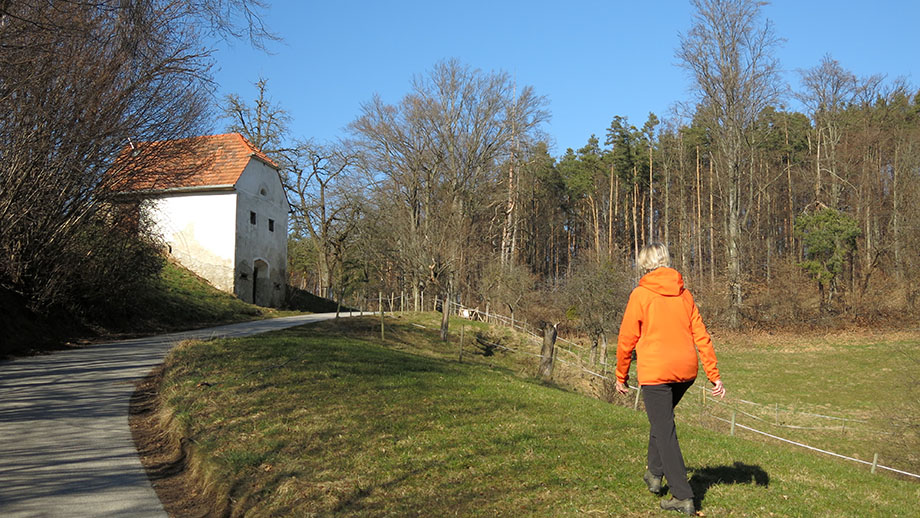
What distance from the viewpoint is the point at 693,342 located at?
518 centimetres

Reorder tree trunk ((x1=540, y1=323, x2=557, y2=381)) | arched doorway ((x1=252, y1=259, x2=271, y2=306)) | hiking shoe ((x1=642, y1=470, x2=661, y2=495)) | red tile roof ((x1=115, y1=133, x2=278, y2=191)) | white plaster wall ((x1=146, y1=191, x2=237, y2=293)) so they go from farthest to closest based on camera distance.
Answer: arched doorway ((x1=252, y1=259, x2=271, y2=306)) < white plaster wall ((x1=146, y1=191, x2=237, y2=293)) < red tile roof ((x1=115, y1=133, x2=278, y2=191)) < tree trunk ((x1=540, y1=323, x2=557, y2=381)) < hiking shoe ((x1=642, y1=470, x2=661, y2=495))

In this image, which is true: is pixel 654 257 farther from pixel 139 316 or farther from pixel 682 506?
pixel 139 316

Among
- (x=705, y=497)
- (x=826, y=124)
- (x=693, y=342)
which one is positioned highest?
(x=826, y=124)

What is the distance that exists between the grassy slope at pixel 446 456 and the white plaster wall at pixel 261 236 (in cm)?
2314

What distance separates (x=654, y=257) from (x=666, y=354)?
2.68 ft

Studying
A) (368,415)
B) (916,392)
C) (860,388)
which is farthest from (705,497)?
(860,388)

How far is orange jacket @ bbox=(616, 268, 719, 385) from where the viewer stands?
497 centimetres

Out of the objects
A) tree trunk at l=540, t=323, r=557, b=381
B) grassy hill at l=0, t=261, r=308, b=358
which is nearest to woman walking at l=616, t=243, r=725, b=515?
tree trunk at l=540, t=323, r=557, b=381

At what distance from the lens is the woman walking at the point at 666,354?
4957 mm

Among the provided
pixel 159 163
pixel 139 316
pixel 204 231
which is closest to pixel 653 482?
pixel 159 163

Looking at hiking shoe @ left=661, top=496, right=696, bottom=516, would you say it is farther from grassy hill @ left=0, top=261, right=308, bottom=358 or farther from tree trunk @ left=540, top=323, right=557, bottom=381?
grassy hill @ left=0, top=261, right=308, bottom=358

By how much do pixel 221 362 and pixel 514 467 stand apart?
24.5 ft

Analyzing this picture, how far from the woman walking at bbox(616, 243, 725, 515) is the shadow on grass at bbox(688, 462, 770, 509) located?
0.77 m

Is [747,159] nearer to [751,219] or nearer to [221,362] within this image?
[751,219]
